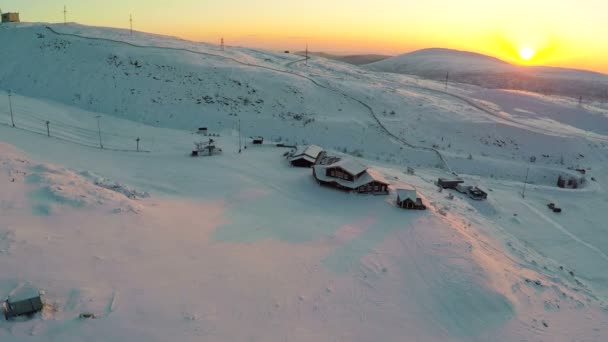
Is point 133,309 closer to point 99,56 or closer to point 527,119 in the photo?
point 99,56

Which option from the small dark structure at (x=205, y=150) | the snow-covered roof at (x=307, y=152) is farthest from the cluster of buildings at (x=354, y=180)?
the small dark structure at (x=205, y=150)

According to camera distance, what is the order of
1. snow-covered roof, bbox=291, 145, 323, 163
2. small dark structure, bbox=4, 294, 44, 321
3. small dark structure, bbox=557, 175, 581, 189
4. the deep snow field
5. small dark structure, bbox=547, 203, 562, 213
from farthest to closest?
1. small dark structure, bbox=557, 175, 581, 189
2. snow-covered roof, bbox=291, 145, 323, 163
3. small dark structure, bbox=547, 203, 562, 213
4. the deep snow field
5. small dark structure, bbox=4, 294, 44, 321

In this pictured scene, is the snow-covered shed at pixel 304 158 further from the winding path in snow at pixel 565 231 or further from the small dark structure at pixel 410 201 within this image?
the winding path in snow at pixel 565 231

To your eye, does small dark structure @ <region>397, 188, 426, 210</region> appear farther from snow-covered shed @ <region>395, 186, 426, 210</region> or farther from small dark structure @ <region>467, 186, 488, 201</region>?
small dark structure @ <region>467, 186, 488, 201</region>

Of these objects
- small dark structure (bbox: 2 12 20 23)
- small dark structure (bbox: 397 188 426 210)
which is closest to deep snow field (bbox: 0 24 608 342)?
small dark structure (bbox: 397 188 426 210)

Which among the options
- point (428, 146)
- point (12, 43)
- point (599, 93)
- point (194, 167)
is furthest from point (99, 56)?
point (599, 93)

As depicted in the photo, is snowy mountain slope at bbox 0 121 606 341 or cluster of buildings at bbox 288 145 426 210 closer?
snowy mountain slope at bbox 0 121 606 341
